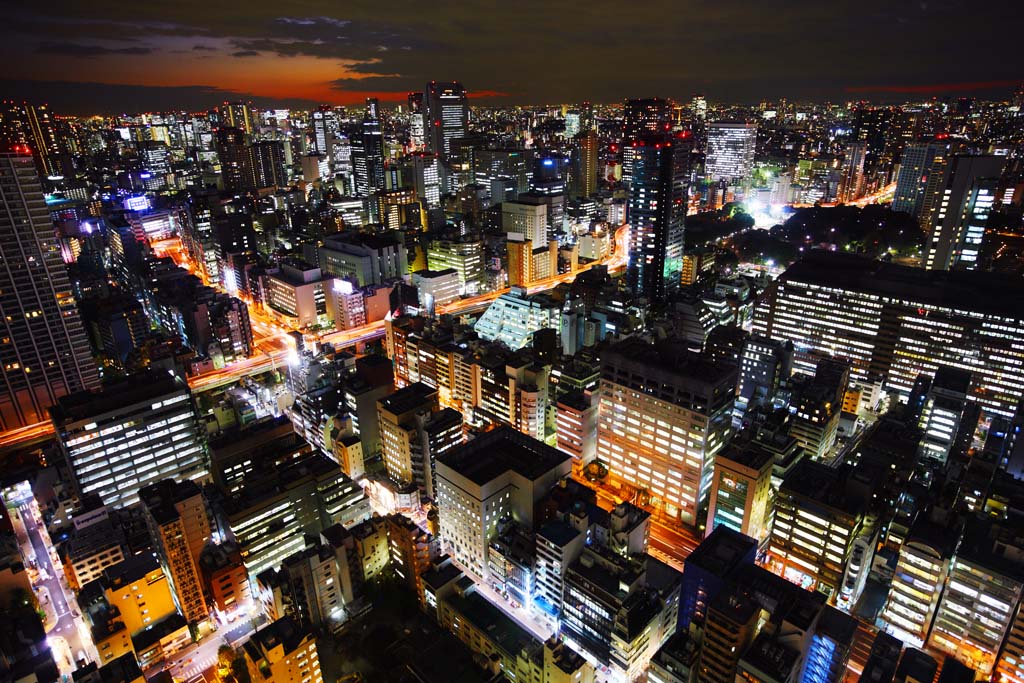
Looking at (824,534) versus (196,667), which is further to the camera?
(824,534)

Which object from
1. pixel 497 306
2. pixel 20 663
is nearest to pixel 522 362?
pixel 497 306

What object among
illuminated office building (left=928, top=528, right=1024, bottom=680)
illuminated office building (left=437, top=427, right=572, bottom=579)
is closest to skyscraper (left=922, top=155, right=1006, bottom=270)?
illuminated office building (left=928, top=528, right=1024, bottom=680)

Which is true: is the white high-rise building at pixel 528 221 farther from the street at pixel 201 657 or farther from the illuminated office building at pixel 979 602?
the illuminated office building at pixel 979 602

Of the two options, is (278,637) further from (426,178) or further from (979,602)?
(426,178)

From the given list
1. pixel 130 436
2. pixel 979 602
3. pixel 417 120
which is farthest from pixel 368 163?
pixel 979 602

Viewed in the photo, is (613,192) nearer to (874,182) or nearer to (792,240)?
(792,240)

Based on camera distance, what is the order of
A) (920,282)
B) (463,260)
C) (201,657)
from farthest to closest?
(463,260), (920,282), (201,657)
